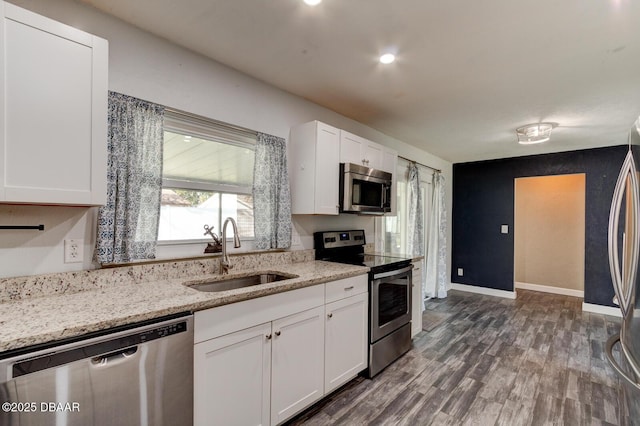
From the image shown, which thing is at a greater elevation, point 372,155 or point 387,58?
point 387,58

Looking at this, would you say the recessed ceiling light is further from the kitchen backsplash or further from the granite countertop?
the kitchen backsplash

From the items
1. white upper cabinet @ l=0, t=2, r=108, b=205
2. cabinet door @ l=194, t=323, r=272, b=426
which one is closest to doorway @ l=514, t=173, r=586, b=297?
cabinet door @ l=194, t=323, r=272, b=426

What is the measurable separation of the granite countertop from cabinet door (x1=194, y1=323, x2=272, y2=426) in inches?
8.8

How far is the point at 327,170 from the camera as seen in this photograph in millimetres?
2670

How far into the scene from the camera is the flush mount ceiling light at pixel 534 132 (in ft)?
11.2

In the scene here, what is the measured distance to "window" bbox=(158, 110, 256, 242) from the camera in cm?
204

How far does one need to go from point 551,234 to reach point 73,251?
6877 mm

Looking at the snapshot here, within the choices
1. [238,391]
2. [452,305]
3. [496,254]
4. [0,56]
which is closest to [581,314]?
[496,254]

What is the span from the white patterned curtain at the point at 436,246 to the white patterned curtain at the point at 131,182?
4.25 metres

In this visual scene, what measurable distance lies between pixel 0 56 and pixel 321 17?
144cm

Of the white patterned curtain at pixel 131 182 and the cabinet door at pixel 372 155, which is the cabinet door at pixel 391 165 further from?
the white patterned curtain at pixel 131 182

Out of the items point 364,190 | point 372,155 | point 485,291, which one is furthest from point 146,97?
point 485,291

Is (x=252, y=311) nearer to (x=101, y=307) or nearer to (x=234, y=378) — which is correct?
(x=234, y=378)

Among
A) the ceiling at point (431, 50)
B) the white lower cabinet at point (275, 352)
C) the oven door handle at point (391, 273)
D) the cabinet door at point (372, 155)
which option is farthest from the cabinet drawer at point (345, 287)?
the ceiling at point (431, 50)
